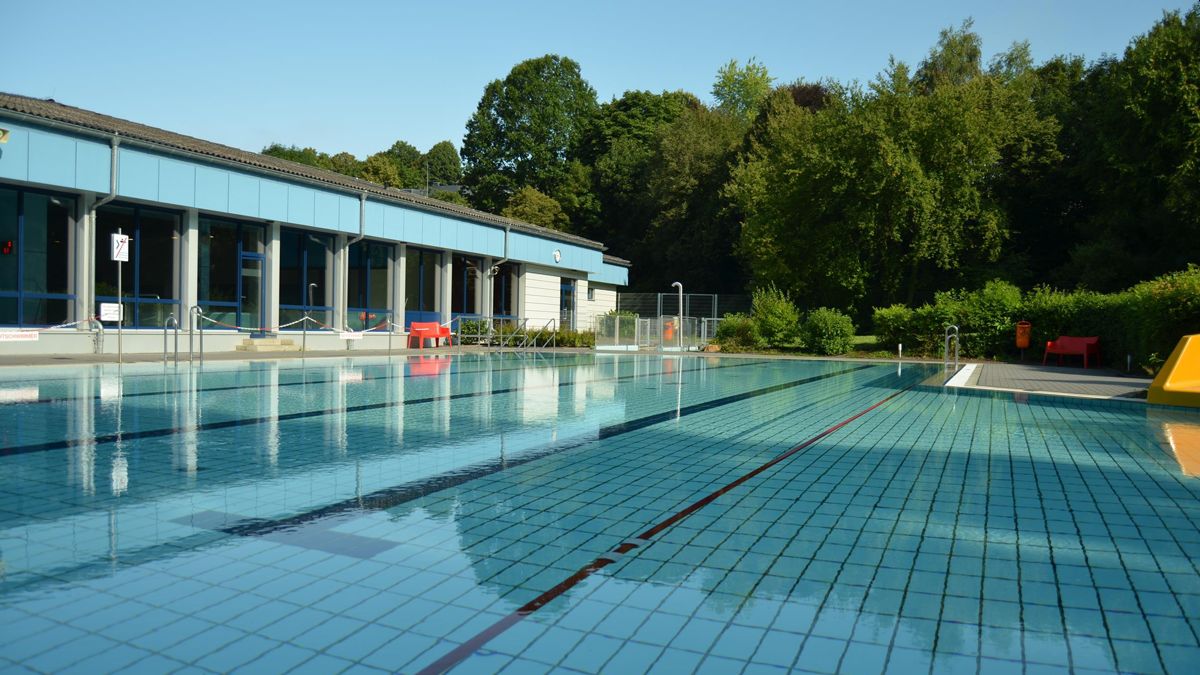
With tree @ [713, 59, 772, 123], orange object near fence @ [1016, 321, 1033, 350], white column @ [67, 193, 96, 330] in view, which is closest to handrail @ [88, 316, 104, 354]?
white column @ [67, 193, 96, 330]

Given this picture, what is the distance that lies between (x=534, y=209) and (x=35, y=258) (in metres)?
32.3

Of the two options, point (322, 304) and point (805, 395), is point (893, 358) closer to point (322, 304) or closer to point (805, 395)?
point (805, 395)

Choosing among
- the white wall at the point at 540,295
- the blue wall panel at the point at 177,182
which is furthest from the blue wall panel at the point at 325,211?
the white wall at the point at 540,295

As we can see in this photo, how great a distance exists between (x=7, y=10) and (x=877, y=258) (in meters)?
27.9

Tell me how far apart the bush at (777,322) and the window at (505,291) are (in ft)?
31.7

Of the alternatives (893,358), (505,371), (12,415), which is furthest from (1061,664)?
(893,358)

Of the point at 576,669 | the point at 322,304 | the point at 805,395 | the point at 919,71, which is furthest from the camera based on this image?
the point at 919,71

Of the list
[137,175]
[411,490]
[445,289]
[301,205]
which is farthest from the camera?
[445,289]

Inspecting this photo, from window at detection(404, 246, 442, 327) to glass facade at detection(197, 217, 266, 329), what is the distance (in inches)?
225

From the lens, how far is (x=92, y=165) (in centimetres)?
1678

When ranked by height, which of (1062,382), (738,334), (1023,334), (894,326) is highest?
Result: (894,326)

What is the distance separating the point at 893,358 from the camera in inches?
982

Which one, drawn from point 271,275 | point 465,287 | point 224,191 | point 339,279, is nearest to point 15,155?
point 224,191

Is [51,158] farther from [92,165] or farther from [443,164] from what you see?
[443,164]
